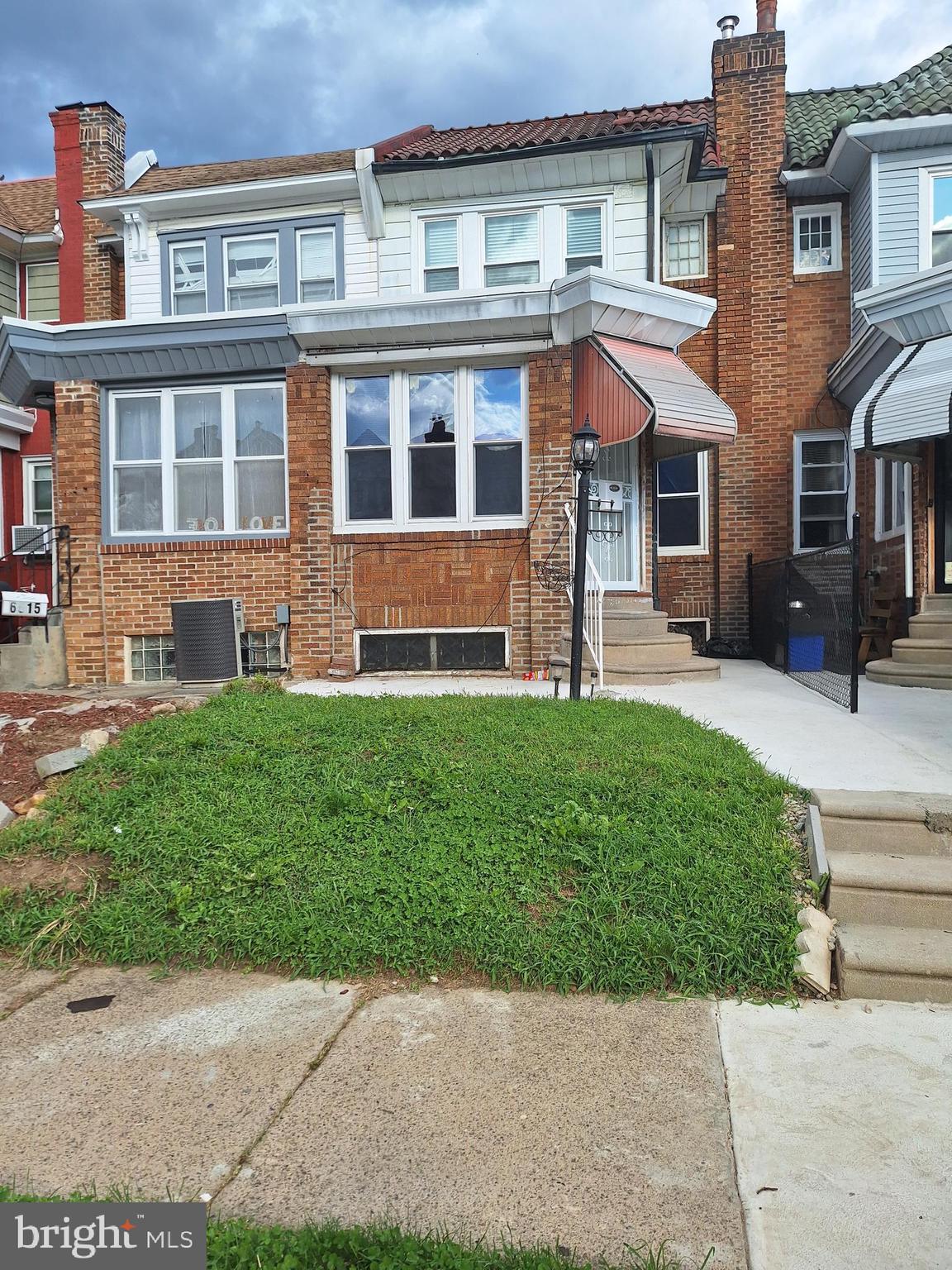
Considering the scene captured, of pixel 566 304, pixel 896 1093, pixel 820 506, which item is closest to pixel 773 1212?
pixel 896 1093

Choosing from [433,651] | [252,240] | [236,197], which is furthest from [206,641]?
[236,197]

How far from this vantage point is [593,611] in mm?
8984

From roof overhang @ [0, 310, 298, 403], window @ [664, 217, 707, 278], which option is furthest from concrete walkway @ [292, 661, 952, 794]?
window @ [664, 217, 707, 278]

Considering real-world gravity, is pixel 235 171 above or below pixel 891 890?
above

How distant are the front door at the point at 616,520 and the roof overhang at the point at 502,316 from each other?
4.48 feet

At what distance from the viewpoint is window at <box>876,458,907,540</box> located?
10.4 metres

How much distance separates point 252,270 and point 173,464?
373 cm

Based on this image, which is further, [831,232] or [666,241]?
[666,241]

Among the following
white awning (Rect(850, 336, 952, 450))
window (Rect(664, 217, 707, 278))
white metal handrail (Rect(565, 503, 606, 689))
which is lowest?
white metal handrail (Rect(565, 503, 606, 689))

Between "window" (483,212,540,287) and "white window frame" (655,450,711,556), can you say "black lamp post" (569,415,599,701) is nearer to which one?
"window" (483,212,540,287)

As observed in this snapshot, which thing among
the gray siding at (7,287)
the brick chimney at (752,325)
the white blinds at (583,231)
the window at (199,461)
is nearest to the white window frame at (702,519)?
the brick chimney at (752,325)

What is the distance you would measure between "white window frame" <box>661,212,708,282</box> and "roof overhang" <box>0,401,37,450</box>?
1158 cm

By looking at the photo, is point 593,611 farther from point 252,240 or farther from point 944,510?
point 252,240

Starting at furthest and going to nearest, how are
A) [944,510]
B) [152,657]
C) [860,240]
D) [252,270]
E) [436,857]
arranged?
[252,270] → [860,240] → [152,657] → [944,510] → [436,857]
